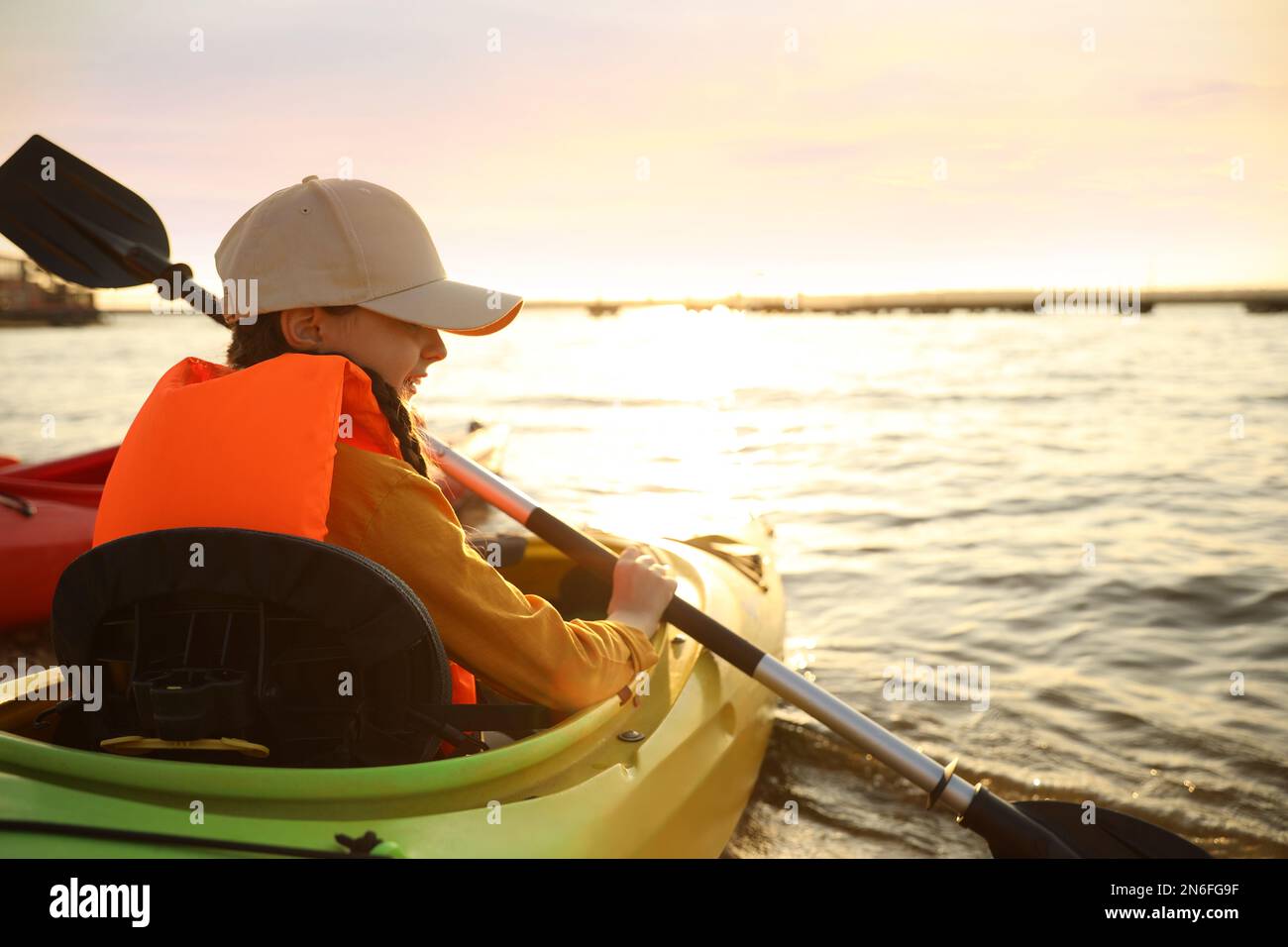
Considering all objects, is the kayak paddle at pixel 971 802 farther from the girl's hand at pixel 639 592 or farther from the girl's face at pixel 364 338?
the girl's face at pixel 364 338

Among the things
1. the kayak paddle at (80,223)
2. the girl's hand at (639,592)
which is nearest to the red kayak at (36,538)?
the kayak paddle at (80,223)

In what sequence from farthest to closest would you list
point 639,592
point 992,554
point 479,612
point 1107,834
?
point 992,554 < point 1107,834 < point 639,592 < point 479,612

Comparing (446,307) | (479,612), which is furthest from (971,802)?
(446,307)

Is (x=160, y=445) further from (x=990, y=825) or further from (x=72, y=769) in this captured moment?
(x=990, y=825)

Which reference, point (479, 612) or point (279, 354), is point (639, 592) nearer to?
point (479, 612)

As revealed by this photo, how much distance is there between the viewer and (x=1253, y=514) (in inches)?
306

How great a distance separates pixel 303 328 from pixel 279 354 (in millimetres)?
64

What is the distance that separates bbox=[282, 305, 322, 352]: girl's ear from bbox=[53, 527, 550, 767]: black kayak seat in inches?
15.6

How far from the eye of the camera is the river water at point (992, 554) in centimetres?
374

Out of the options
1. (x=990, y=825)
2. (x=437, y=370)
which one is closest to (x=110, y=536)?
(x=990, y=825)

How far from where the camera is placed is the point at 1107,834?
2594 millimetres

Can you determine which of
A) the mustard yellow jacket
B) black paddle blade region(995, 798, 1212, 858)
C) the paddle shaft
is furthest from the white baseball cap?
black paddle blade region(995, 798, 1212, 858)

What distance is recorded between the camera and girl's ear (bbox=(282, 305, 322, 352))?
170 centimetres
